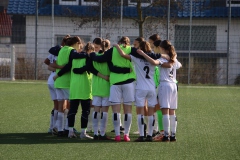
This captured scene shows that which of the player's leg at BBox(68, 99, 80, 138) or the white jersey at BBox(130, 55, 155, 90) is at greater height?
the white jersey at BBox(130, 55, 155, 90)

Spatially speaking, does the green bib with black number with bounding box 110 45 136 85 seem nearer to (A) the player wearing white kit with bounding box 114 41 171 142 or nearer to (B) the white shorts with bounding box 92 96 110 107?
(A) the player wearing white kit with bounding box 114 41 171 142

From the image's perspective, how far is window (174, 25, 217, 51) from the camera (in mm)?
24641

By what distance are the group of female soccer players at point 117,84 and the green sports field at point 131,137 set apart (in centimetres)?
36

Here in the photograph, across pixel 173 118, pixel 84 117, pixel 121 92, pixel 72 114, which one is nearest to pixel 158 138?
pixel 173 118

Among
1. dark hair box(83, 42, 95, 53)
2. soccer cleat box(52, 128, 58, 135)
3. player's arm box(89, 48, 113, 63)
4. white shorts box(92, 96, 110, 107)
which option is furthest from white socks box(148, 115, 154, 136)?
soccer cleat box(52, 128, 58, 135)

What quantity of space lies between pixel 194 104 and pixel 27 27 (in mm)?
→ 10617

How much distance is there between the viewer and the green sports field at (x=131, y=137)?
9250mm

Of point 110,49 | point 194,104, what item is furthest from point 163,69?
point 194,104

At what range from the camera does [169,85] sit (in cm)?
1065

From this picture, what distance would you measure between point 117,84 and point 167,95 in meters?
0.84

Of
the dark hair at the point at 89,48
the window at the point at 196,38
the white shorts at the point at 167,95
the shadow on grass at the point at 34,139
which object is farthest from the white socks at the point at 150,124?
the window at the point at 196,38

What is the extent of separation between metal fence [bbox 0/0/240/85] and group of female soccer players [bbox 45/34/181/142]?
1305 cm

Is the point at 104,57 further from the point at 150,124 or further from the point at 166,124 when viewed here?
the point at 166,124

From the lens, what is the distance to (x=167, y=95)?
10609 mm
